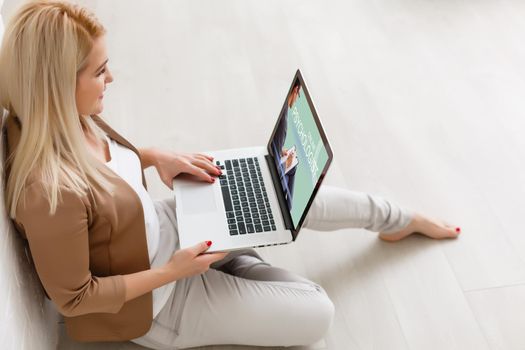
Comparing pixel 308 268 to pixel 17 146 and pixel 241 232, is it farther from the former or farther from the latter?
pixel 17 146

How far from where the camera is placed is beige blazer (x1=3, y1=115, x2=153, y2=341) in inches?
51.3

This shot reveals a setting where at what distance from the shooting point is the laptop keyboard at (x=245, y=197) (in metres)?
1.64

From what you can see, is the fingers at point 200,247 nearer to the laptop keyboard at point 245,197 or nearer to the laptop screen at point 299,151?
the laptop keyboard at point 245,197

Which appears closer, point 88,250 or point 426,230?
point 88,250

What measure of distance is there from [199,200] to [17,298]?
0.50m

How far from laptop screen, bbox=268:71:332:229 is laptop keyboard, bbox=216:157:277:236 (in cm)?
5

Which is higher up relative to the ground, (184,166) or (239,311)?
(184,166)

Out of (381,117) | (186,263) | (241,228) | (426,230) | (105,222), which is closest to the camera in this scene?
(105,222)

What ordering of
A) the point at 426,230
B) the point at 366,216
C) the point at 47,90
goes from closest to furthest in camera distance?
the point at 47,90 → the point at 366,216 → the point at 426,230

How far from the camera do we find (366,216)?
1.95 metres

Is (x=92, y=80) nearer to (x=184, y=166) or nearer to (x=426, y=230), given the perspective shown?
(x=184, y=166)

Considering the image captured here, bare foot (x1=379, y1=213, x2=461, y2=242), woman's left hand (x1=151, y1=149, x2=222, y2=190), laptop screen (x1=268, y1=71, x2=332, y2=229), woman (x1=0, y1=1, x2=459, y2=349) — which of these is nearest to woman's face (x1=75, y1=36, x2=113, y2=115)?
woman (x1=0, y1=1, x2=459, y2=349)

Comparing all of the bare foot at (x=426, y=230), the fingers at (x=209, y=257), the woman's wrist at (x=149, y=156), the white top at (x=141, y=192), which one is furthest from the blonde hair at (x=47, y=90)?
A: the bare foot at (x=426, y=230)

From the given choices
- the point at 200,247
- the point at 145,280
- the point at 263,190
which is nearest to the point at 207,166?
the point at 263,190
